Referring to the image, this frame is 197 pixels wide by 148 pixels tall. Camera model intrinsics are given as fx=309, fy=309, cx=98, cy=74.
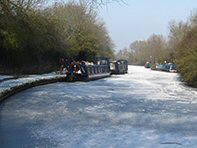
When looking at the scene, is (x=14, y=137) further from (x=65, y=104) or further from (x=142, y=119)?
(x=65, y=104)

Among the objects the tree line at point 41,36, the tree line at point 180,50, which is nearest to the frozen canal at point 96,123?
the tree line at point 41,36

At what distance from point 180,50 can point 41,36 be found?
9838mm

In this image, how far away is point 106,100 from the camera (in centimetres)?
977

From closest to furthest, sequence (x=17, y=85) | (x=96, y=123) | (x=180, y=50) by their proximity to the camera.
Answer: (x=96, y=123), (x=17, y=85), (x=180, y=50)

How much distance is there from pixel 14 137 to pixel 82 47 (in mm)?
30011

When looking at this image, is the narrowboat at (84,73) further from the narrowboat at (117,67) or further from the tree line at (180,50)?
the narrowboat at (117,67)

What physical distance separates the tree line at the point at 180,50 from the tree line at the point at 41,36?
6480 millimetres

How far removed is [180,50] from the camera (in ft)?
71.1

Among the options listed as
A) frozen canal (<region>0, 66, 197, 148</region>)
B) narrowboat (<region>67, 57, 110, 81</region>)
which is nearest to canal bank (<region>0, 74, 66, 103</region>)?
frozen canal (<region>0, 66, 197, 148</region>)

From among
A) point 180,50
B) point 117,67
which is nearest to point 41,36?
point 180,50

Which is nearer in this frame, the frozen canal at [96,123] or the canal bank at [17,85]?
the frozen canal at [96,123]

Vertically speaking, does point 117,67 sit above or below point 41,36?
below

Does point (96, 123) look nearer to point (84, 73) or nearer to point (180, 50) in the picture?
point (84, 73)

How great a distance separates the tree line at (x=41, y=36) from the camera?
11.3 metres
